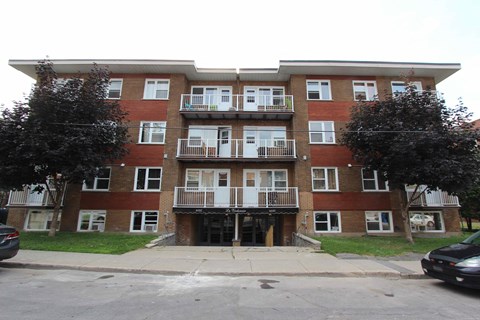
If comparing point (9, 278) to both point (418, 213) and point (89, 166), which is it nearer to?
point (89, 166)

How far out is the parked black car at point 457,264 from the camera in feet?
20.2

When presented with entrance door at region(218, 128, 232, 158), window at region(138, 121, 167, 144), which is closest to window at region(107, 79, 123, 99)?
window at region(138, 121, 167, 144)

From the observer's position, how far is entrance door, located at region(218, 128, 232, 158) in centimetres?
1747

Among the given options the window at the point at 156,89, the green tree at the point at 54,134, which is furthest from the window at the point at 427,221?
the green tree at the point at 54,134

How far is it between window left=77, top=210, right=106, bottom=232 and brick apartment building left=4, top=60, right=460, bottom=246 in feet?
0.20

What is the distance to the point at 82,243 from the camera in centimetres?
1247

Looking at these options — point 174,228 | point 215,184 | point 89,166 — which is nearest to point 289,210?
point 215,184

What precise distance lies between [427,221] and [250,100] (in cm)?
1346

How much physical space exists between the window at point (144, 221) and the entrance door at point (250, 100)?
871 centimetres

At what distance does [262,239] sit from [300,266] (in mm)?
9011

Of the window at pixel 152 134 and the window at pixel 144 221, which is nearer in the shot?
the window at pixel 144 221

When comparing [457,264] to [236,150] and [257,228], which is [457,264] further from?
[236,150]

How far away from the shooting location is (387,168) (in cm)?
1417

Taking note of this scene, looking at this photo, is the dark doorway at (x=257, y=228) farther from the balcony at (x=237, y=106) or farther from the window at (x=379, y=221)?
the balcony at (x=237, y=106)
